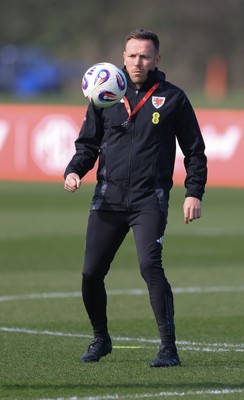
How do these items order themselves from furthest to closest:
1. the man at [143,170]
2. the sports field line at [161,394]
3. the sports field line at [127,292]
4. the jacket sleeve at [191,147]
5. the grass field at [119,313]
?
the sports field line at [127,292], the jacket sleeve at [191,147], the man at [143,170], the grass field at [119,313], the sports field line at [161,394]

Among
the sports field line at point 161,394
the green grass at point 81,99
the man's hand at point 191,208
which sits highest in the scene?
the man's hand at point 191,208

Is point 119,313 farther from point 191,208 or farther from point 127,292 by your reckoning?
point 191,208

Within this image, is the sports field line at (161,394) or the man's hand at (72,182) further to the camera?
the man's hand at (72,182)

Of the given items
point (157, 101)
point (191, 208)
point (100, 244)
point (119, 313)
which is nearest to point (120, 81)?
point (157, 101)

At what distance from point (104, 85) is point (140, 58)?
348 millimetres

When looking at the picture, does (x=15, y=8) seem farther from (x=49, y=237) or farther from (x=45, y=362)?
(x=45, y=362)

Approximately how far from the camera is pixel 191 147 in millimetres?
9031

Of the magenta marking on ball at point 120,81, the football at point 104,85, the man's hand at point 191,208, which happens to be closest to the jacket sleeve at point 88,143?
the football at point 104,85

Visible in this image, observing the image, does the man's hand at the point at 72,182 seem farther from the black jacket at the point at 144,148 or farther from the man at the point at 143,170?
the black jacket at the point at 144,148

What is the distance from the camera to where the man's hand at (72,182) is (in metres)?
8.86

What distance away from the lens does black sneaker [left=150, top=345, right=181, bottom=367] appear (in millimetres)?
8758

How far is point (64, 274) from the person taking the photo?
15094 mm

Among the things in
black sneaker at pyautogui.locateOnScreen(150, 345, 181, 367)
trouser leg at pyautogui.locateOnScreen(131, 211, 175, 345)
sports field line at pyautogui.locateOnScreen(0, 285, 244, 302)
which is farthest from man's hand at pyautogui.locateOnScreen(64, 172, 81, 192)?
sports field line at pyautogui.locateOnScreen(0, 285, 244, 302)

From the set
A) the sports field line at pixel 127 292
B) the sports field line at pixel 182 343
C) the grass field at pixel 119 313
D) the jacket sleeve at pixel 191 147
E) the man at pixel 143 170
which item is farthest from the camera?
the sports field line at pixel 127 292
